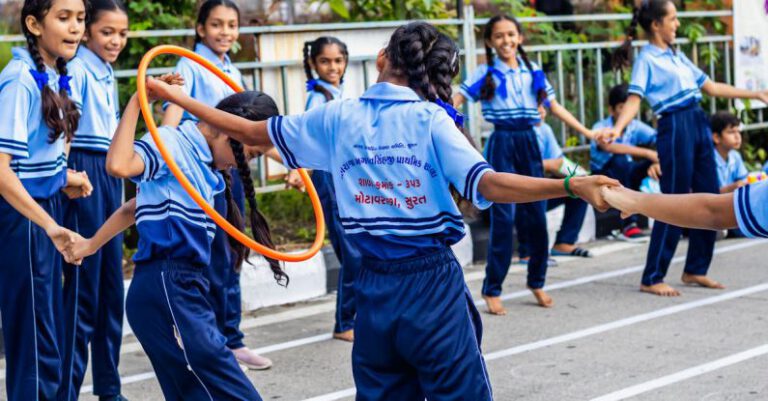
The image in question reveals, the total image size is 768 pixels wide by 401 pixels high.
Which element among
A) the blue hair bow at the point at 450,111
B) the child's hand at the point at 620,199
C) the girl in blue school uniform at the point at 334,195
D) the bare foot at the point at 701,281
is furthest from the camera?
the bare foot at the point at 701,281

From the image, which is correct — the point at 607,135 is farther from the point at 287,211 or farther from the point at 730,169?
the point at 287,211

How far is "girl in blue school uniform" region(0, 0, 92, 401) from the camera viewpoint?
490 cm

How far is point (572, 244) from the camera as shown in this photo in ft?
32.4

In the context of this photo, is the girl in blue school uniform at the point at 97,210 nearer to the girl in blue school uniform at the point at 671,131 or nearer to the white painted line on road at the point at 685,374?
the white painted line on road at the point at 685,374

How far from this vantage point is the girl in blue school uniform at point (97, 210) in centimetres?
551

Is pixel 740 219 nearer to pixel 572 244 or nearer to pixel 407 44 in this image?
pixel 407 44

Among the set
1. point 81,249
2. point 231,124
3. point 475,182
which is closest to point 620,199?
point 475,182

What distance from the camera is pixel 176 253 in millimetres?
4434

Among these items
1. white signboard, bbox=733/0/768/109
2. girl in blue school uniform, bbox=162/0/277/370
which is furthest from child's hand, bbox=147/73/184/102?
white signboard, bbox=733/0/768/109

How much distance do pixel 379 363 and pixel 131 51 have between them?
529cm

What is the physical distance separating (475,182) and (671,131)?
467 centimetres

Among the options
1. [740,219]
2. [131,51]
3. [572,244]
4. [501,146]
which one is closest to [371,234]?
[740,219]

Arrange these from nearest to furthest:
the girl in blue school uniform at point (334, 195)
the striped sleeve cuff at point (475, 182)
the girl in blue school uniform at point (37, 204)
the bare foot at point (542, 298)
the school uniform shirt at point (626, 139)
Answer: the striped sleeve cuff at point (475, 182), the girl in blue school uniform at point (37, 204), the girl in blue school uniform at point (334, 195), the bare foot at point (542, 298), the school uniform shirt at point (626, 139)

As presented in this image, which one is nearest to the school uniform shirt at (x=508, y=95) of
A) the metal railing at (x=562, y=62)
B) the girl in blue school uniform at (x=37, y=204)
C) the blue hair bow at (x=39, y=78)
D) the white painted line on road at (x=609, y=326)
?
the white painted line on road at (x=609, y=326)
